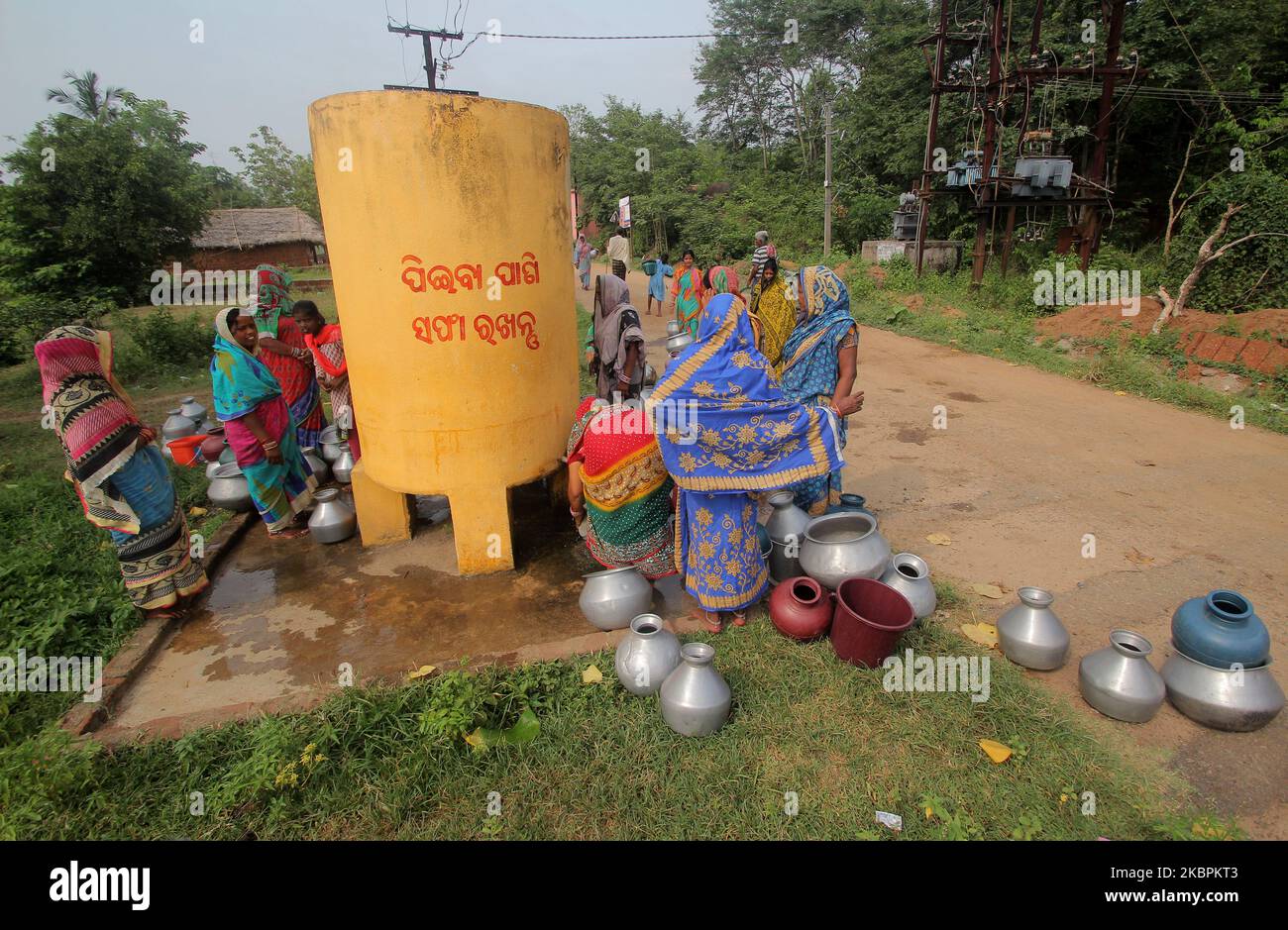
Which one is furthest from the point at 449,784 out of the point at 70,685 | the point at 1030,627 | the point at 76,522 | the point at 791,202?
the point at 791,202

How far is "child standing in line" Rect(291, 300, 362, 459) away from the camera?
5.32 metres

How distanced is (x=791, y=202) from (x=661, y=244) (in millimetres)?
6035

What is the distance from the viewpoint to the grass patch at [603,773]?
98.6 inches

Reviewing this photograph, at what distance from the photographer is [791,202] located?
25.9m

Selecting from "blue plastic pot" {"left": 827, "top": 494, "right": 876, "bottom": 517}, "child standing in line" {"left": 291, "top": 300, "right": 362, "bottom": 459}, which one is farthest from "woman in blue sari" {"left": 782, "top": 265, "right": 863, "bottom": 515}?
"child standing in line" {"left": 291, "top": 300, "right": 362, "bottom": 459}

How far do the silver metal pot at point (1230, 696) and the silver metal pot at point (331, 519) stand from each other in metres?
5.23

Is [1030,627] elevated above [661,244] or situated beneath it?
situated beneath

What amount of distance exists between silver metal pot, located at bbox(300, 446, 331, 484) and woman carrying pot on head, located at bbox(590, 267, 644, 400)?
9.20 feet

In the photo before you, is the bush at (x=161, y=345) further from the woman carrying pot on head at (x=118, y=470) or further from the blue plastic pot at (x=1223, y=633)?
the blue plastic pot at (x=1223, y=633)

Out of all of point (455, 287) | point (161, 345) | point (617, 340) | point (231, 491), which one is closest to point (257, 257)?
point (161, 345)

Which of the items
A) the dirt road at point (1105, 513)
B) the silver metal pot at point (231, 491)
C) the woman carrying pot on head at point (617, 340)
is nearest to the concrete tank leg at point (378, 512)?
the silver metal pot at point (231, 491)

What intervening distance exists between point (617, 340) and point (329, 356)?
2571 mm
